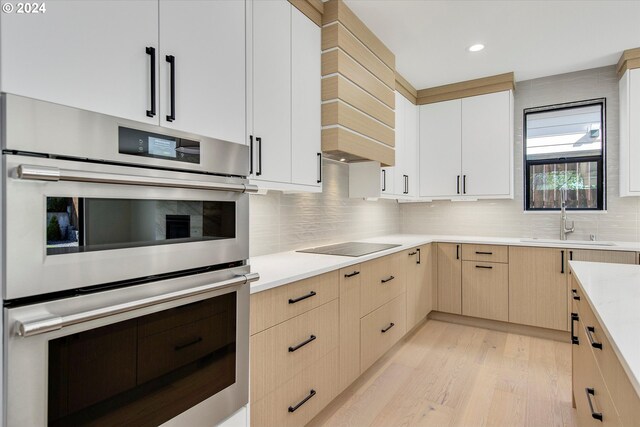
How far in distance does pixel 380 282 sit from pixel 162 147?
1934 mm

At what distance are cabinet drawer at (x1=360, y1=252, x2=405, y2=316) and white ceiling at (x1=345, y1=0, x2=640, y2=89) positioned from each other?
1785mm

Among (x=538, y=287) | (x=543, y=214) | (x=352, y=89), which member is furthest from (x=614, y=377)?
(x=543, y=214)

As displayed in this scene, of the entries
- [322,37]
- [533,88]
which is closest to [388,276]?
[322,37]

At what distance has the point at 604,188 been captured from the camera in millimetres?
3508

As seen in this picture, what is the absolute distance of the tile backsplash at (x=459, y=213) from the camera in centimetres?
256

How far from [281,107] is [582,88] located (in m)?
3.37

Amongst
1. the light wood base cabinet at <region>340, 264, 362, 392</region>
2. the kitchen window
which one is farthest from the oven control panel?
the kitchen window

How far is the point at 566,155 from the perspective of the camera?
3715 millimetres

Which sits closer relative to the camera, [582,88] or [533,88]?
[582,88]

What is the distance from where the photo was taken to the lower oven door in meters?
0.82

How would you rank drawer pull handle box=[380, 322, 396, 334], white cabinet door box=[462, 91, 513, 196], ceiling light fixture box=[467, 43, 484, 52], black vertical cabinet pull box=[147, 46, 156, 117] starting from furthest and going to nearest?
1. white cabinet door box=[462, 91, 513, 196]
2. ceiling light fixture box=[467, 43, 484, 52]
3. drawer pull handle box=[380, 322, 396, 334]
4. black vertical cabinet pull box=[147, 46, 156, 117]

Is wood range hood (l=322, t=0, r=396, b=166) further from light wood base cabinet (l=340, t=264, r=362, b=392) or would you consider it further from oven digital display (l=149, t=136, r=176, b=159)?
oven digital display (l=149, t=136, r=176, b=159)

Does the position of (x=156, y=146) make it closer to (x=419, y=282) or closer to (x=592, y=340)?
(x=592, y=340)

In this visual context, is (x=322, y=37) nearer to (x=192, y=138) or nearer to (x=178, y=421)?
(x=192, y=138)
